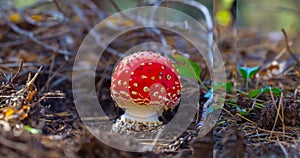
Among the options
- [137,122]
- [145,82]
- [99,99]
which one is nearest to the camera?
[145,82]

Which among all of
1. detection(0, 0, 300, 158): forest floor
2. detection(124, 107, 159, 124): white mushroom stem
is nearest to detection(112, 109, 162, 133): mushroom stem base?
detection(124, 107, 159, 124): white mushroom stem

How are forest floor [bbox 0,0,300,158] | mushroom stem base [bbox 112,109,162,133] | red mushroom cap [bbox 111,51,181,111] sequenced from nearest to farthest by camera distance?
forest floor [bbox 0,0,300,158] → red mushroom cap [bbox 111,51,181,111] → mushroom stem base [bbox 112,109,162,133]

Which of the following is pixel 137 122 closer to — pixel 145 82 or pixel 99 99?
pixel 145 82

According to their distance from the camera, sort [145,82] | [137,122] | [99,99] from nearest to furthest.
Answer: [145,82] < [137,122] < [99,99]

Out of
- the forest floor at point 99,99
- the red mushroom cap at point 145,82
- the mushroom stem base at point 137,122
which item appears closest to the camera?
the forest floor at point 99,99

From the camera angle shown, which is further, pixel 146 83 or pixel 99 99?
pixel 99 99

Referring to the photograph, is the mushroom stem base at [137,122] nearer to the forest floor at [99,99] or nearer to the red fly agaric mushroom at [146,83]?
the red fly agaric mushroom at [146,83]

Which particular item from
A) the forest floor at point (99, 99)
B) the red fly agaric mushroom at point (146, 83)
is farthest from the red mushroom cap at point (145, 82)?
the forest floor at point (99, 99)

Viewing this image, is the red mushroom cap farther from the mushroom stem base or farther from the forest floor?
the forest floor

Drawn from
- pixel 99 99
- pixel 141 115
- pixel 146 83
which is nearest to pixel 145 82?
pixel 146 83
